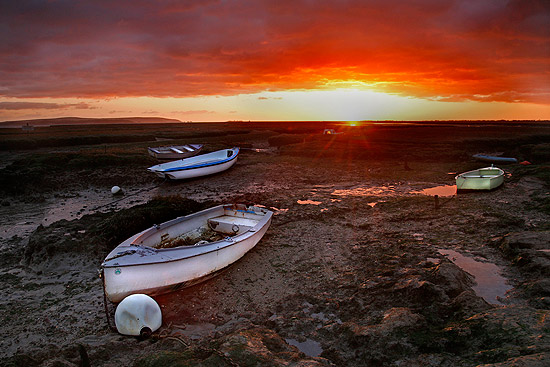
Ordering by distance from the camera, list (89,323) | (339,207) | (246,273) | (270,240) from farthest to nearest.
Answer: (339,207)
(270,240)
(246,273)
(89,323)

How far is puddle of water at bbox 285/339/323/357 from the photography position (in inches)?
231

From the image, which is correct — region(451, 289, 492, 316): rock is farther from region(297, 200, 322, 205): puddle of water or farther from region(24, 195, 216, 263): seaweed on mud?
region(24, 195, 216, 263): seaweed on mud

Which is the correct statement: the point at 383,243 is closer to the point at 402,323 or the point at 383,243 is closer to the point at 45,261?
the point at 402,323

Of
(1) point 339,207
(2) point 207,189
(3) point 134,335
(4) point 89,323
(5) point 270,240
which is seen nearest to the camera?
(3) point 134,335

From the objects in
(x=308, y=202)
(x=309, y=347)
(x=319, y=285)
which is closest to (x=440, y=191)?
(x=308, y=202)

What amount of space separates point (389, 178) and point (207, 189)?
11.5m

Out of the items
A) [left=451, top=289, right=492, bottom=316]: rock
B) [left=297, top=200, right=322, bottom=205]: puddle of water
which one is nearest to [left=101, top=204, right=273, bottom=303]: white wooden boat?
[left=297, top=200, right=322, bottom=205]: puddle of water

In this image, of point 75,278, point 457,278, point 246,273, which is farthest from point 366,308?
point 75,278

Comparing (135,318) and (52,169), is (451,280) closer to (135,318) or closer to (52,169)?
(135,318)

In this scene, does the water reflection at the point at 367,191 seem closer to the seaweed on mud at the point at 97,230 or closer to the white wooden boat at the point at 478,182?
the white wooden boat at the point at 478,182

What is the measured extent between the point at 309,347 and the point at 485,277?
507 cm

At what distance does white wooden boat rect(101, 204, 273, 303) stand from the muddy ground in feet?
1.72

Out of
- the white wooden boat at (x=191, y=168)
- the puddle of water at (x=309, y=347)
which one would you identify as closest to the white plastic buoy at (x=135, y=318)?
the puddle of water at (x=309, y=347)

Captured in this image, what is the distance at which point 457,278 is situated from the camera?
24.1 ft
